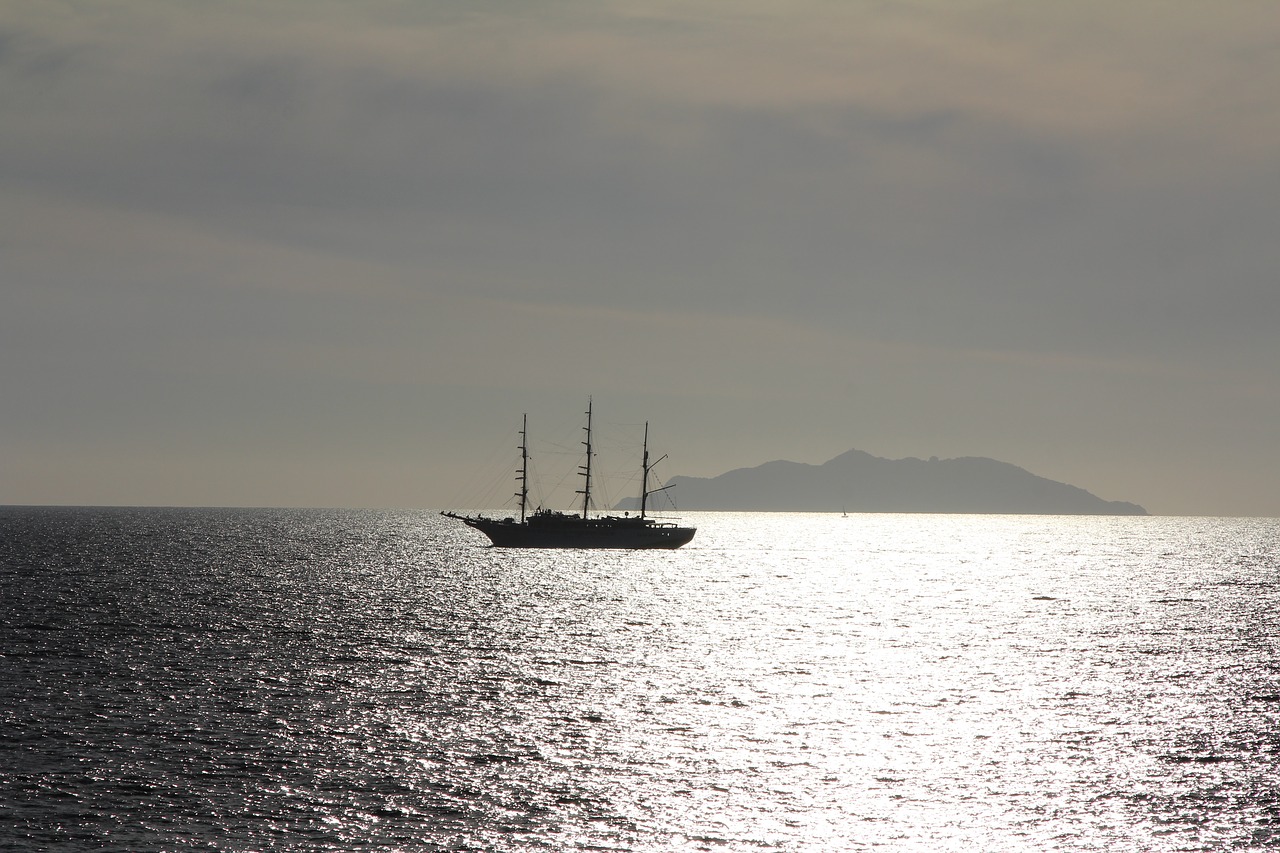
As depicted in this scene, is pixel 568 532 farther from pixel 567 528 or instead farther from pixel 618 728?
pixel 618 728

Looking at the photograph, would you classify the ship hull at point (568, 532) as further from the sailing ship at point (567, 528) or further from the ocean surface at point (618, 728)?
the ocean surface at point (618, 728)

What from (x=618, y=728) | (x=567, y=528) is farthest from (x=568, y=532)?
(x=618, y=728)

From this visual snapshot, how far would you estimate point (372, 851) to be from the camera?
32.2 metres

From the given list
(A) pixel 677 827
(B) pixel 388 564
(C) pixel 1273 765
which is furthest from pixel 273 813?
(B) pixel 388 564

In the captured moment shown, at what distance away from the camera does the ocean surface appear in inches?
1404

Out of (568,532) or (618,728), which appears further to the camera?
(568,532)

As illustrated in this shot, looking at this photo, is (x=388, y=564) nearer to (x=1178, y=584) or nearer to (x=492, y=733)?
(x=1178, y=584)

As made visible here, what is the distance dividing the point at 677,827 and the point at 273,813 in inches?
528

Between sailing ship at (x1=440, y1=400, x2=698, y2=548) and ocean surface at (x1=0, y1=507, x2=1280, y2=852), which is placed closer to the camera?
ocean surface at (x1=0, y1=507, x2=1280, y2=852)

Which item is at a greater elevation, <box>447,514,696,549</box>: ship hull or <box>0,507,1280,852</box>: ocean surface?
<box>447,514,696,549</box>: ship hull

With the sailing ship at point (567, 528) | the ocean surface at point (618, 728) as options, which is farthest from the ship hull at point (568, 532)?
the ocean surface at point (618, 728)

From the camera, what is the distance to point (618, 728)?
51.0 m

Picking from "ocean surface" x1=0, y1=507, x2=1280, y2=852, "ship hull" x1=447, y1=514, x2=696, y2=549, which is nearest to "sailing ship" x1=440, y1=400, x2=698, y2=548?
"ship hull" x1=447, y1=514, x2=696, y2=549

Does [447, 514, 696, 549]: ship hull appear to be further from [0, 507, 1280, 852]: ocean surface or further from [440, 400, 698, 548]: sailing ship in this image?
[0, 507, 1280, 852]: ocean surface
